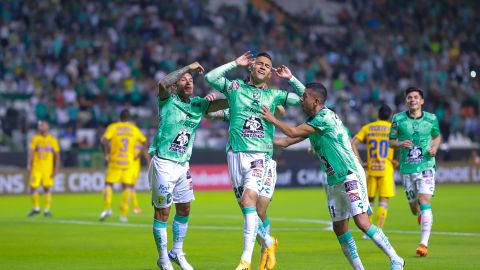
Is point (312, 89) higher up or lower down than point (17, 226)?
higher up

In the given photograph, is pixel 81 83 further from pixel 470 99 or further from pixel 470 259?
pixel 470 259

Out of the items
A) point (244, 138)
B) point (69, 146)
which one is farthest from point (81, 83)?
point (244, 138)

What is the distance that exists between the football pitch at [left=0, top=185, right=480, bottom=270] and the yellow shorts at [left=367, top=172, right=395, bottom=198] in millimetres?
828

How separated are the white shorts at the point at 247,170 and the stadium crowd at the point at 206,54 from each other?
2059 centimetres

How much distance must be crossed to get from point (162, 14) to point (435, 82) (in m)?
13.0

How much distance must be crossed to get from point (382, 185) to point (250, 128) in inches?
279

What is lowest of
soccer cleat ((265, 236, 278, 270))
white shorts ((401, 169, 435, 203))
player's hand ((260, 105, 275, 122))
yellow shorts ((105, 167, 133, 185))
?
soccer cleat ((265, 236, 278, 270))

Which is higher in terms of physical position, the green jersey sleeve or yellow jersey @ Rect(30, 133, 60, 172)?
the green jersey sleeve

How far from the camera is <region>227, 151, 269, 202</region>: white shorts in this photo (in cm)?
1306

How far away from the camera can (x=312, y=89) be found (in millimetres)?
12344

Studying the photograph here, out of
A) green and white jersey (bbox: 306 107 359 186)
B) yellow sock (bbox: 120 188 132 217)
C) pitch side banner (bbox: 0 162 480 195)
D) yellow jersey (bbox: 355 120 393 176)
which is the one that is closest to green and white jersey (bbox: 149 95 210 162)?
green and white jersey (bbox: 306 107 359 186)

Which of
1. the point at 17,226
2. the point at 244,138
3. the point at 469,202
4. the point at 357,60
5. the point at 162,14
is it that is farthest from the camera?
the point at 357,60

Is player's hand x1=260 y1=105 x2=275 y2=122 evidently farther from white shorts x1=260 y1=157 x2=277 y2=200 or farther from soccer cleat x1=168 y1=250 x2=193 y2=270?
soccer cleat x1=168 y1=250 x2=193 y2=270

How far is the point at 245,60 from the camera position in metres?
13.2
